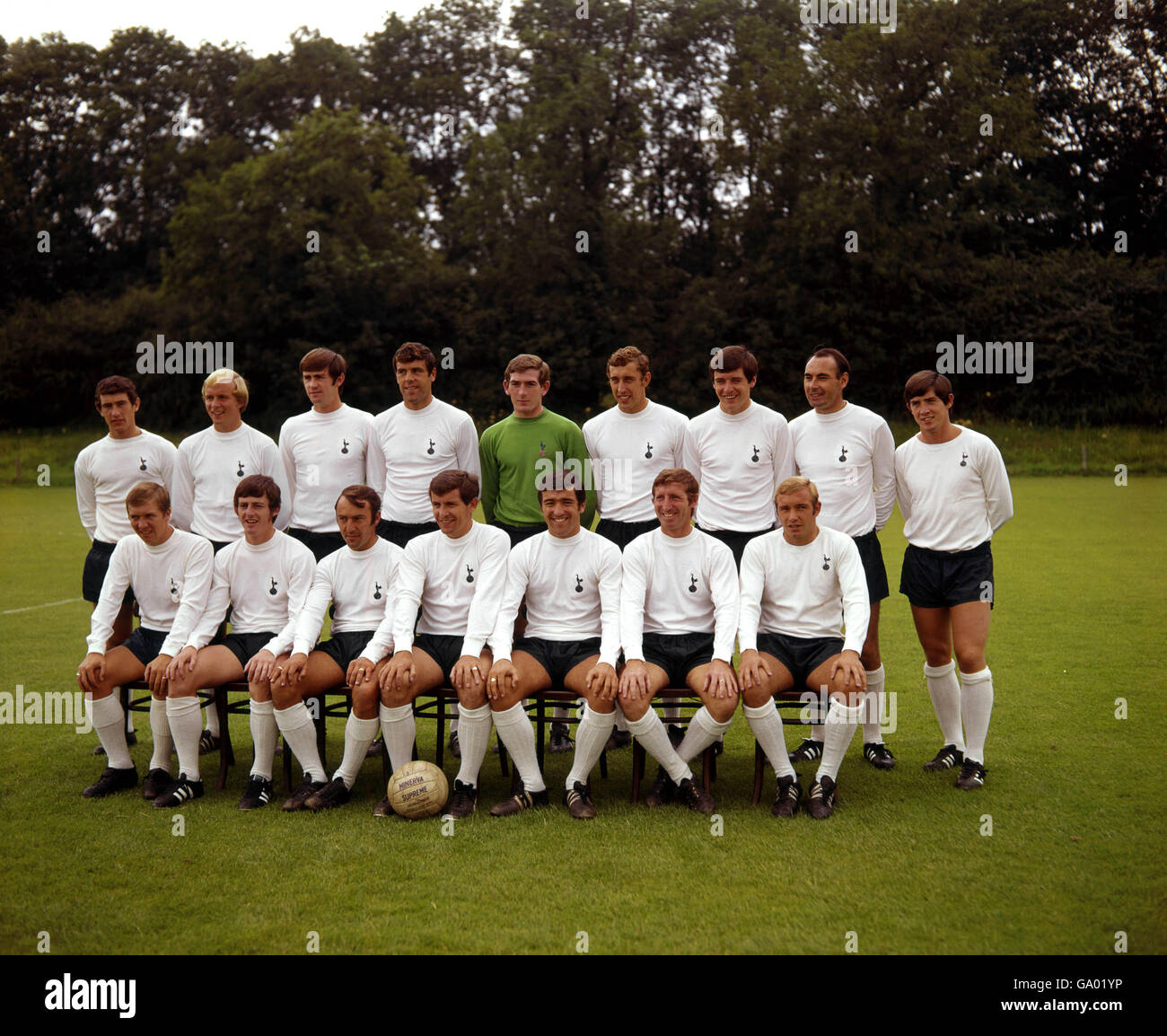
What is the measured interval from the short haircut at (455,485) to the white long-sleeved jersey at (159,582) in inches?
50.3

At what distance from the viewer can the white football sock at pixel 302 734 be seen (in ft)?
17.7

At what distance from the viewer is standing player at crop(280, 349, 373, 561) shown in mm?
6332

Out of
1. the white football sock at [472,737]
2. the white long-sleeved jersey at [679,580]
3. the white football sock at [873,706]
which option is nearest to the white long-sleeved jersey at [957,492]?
the white football sock at [873,706]

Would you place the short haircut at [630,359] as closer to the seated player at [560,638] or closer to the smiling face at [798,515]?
the seated player at [560,638]

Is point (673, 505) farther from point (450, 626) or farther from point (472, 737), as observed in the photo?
point (472, 737)

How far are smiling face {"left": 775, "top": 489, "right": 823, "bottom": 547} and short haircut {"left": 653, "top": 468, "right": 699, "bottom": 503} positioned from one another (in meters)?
0.42

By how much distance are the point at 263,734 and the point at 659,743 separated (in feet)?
6.42

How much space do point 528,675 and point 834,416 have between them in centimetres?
222

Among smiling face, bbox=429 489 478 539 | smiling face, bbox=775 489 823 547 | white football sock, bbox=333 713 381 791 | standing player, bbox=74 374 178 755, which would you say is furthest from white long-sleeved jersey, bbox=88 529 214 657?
smiling face, bbox=775 489 823 547

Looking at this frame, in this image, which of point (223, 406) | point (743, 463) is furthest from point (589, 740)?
point (223, 406)

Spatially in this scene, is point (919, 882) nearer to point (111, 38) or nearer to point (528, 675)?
point (528, 675)

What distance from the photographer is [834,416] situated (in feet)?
19.8

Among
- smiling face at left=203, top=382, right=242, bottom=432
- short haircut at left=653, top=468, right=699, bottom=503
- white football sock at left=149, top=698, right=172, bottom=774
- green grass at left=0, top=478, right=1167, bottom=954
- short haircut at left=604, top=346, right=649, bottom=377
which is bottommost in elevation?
green grass at left=0, top=478, right=1167, bottom=954

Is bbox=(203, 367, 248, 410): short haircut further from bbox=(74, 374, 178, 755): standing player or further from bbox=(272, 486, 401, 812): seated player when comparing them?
bbox=(272, 486, 401, 812): seated player
